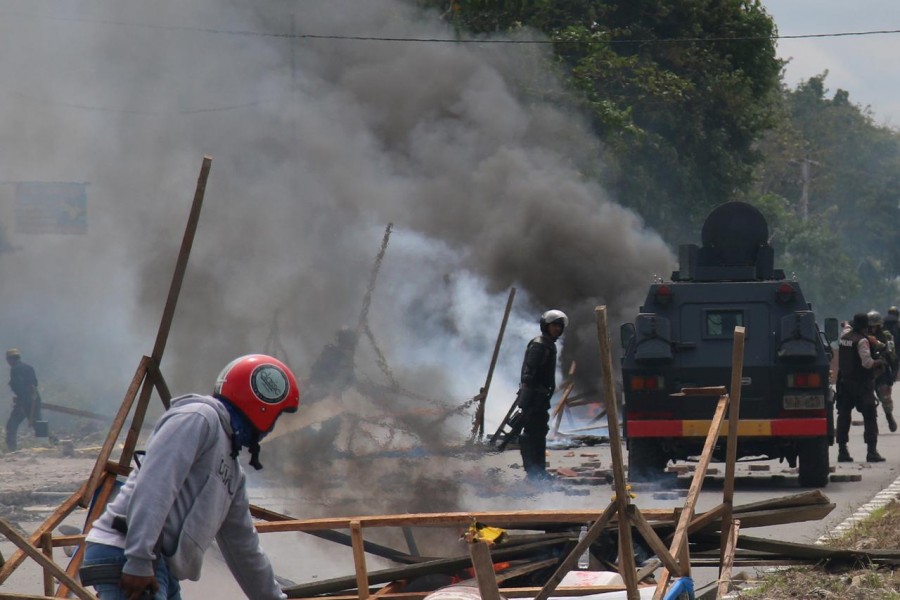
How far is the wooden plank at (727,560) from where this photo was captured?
212 inches

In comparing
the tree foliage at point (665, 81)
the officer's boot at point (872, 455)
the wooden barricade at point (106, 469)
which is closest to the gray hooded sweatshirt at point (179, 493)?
the wooden barricade at point (106, 469)

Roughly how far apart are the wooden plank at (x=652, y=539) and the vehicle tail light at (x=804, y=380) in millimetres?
7412

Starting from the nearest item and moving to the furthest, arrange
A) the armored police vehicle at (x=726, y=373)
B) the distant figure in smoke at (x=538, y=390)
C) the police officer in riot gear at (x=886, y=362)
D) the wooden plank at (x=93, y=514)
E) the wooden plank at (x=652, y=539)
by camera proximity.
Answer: the wooden plank at (x=652, y=539), the wooden plank at (x=93, y=514), the distant figure in smoke at (x=538, y=390), the armored police vehicle at (x=726, y=373), the police officer in riot gear at (x=886, y=362)

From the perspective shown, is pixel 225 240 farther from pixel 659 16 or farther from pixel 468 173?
pixel 659 16

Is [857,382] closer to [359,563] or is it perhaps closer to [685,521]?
[685,521]

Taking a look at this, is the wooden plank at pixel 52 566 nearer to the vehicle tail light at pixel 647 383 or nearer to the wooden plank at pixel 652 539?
the wooden plank at pixel 652 539

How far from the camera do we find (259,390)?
13.0 ft

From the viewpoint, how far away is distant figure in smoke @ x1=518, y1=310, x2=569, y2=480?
1163 centimetres

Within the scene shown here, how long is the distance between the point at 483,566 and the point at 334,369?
13.1m

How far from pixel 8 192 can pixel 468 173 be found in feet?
29.5

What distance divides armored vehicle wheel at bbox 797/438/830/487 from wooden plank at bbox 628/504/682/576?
756cm

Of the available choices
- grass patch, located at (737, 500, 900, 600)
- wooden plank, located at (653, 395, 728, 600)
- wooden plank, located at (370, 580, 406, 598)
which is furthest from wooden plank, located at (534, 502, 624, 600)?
grass patch, located at (737, 500, 900, 600)

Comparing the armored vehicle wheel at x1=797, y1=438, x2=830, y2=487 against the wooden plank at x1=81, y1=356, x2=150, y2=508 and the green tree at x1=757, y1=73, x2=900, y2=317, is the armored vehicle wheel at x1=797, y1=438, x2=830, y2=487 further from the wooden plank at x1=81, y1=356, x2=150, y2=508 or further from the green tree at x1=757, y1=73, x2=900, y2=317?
the green tree at x1=757, y1=73, x2=900, y2=317

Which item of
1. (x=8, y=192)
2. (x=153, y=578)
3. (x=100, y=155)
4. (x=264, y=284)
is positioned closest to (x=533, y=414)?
(x=153, y=578)
